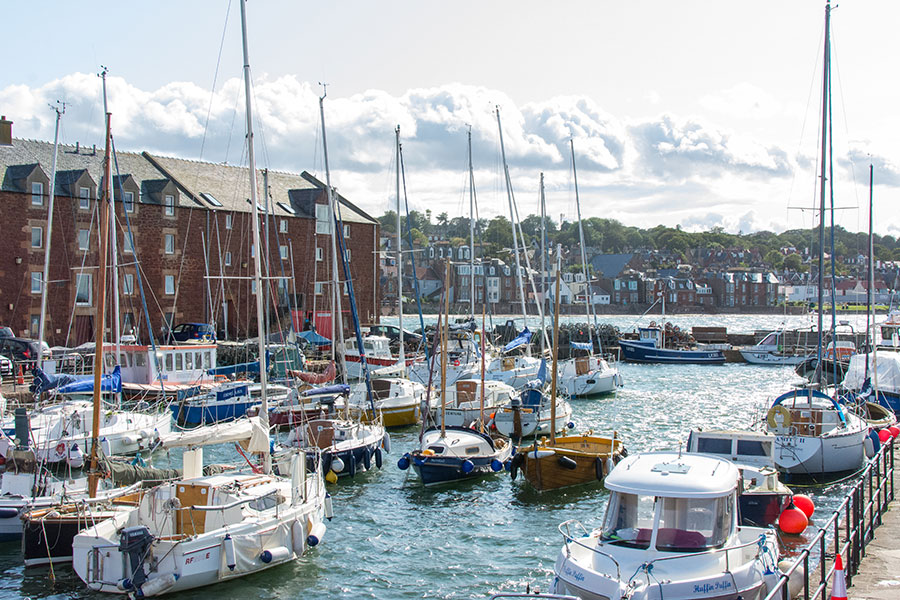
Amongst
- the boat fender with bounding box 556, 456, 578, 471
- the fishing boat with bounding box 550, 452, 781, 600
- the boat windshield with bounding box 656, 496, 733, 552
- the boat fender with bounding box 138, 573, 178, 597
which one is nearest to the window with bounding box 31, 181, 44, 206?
the boat fender with bounding box 556, 456, 578, 471

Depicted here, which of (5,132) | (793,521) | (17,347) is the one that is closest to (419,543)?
(793,521)

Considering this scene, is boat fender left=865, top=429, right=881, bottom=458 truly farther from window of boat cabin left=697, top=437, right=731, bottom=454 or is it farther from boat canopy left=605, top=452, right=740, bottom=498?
boat canopy left=605, top=452, right=740, bottom=498

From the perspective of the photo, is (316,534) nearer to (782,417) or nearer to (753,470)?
(753,470)

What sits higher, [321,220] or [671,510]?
[321,220]

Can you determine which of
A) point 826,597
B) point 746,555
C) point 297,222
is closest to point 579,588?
point 746,555

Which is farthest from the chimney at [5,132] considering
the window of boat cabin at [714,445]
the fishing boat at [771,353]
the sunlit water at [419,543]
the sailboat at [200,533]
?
the fishing boat at [771,353]

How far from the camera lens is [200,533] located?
17672 mm

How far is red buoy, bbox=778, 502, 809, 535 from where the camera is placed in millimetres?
18859

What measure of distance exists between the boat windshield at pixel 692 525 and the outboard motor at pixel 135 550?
924cm

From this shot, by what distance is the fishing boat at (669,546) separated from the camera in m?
12.6

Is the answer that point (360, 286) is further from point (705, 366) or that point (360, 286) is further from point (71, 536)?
point (71, 536)

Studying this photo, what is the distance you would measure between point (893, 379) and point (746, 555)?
31073 millimetres

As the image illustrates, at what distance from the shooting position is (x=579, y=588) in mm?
12898

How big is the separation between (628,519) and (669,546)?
0.84 metres
